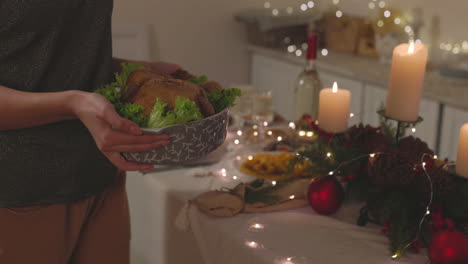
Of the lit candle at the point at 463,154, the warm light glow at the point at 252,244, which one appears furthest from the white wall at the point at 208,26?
the warm light glow at the point at 252,244

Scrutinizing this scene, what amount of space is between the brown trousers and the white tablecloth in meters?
0.15

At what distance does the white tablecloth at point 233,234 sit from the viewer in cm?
92

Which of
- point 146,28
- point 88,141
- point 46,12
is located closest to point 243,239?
point 88,141

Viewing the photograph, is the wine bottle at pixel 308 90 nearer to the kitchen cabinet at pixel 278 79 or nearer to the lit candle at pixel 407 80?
the lit candle at pixel 407 80

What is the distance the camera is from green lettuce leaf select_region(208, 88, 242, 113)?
927mm

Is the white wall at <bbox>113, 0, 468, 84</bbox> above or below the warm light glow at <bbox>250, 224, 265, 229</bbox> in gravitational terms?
above

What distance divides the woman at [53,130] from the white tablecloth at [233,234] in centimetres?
24

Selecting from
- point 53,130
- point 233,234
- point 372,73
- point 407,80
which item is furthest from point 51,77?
point 372,73

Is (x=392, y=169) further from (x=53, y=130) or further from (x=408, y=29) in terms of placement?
(x=408, y=29)

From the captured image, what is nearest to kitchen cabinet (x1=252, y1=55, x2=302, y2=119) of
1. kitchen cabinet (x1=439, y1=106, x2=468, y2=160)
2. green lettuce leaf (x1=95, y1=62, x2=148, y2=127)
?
kitchen cabinet (x1=439, y1=106, x2=468, y2=160)

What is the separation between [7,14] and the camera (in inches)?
32.2

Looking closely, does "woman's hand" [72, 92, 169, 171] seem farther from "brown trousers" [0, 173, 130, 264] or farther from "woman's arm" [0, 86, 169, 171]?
"brown trousers" [0, 173, 130, 264]

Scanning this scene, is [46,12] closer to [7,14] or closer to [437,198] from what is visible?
[7,14]

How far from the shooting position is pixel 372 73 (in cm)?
236
